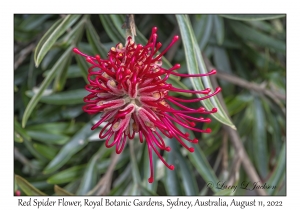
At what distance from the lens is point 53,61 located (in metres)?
1.01

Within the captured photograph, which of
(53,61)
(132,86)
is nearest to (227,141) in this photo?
(53,61)

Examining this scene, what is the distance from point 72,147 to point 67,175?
2.5 inches

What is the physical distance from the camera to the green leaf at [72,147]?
943 mm

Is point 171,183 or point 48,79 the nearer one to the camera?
point 48,79

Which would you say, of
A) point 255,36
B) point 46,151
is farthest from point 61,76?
point 255,36

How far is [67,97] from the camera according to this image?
0.98m

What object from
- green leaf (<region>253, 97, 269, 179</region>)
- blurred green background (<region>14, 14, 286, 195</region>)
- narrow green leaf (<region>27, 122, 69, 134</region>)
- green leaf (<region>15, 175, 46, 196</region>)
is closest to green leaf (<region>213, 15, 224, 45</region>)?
blurred green background (<region>14, 14, 286, 195</region>)

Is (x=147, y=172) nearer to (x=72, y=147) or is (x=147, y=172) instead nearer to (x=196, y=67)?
(x=72, y=147)

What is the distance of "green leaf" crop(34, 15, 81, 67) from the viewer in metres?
0.65

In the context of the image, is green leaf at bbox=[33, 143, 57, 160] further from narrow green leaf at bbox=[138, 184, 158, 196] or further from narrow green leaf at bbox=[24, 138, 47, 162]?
narrow green leaf at bbox=[138, 184, 158, 196]

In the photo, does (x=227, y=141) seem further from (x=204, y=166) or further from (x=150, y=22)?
(x=150, y=22)

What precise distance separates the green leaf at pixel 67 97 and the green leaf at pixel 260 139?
0.45 m

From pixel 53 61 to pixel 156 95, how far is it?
487mm

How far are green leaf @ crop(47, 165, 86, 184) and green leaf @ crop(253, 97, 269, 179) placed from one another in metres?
0.45
